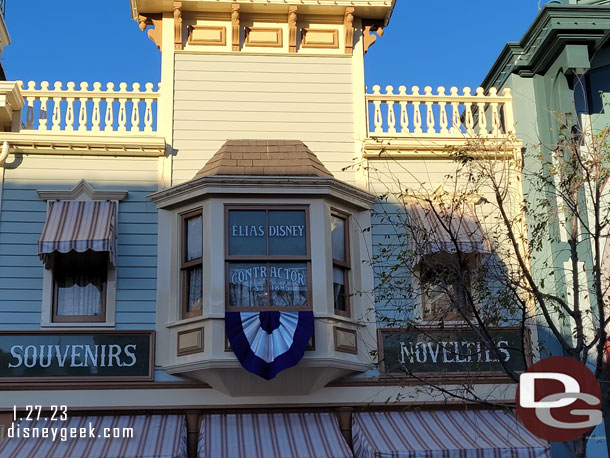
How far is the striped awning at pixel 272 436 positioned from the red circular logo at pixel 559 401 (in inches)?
136

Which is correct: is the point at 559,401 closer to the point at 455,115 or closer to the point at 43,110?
the point at 455,115

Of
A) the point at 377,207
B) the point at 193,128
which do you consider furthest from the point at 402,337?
the point at 193,128

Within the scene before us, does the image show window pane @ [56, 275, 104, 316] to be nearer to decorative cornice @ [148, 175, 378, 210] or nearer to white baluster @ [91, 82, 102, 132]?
decorative cornice @ [148, 175, 378, 210]

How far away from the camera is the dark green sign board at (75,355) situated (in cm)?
1373

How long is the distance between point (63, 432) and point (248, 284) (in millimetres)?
3620

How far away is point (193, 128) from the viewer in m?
15.5

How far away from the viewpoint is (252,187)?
14.4 meters

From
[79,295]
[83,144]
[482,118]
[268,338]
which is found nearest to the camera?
[268,338]

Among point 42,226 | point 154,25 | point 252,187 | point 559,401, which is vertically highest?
point 154,25

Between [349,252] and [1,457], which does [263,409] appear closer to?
[349,252]

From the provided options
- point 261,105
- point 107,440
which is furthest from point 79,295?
point 261,105

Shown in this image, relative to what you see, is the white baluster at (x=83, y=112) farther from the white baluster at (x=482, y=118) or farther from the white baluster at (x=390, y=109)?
the white baluster at (x=482, y=118)

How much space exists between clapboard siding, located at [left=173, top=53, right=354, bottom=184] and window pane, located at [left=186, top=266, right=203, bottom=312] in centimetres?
177

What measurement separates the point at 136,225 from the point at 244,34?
13.9 feet
